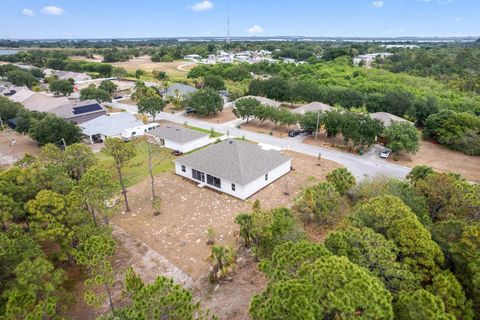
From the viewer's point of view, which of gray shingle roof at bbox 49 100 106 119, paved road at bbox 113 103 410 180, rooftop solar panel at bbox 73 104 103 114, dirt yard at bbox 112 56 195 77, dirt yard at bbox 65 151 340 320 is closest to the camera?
dirt yard at bbox 65 151 340 320

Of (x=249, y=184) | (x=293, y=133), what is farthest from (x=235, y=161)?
(x=293, y=133)

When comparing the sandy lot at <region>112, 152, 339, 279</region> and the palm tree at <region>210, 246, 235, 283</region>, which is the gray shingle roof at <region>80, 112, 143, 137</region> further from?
the palm tree at <region>210, 246, 235, 283</region>

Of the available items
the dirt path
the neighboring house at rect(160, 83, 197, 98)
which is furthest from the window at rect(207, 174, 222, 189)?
the neighboring house at rect(160, 83, 197, 98)

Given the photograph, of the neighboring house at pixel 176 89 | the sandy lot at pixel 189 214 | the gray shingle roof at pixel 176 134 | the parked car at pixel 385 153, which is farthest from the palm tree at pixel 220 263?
the neighboring house at pixel 176 89

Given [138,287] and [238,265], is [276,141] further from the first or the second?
[138,287]

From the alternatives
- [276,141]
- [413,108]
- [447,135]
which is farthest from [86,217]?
[413,108]

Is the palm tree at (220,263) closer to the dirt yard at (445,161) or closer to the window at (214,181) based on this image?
the window at (214,181)
